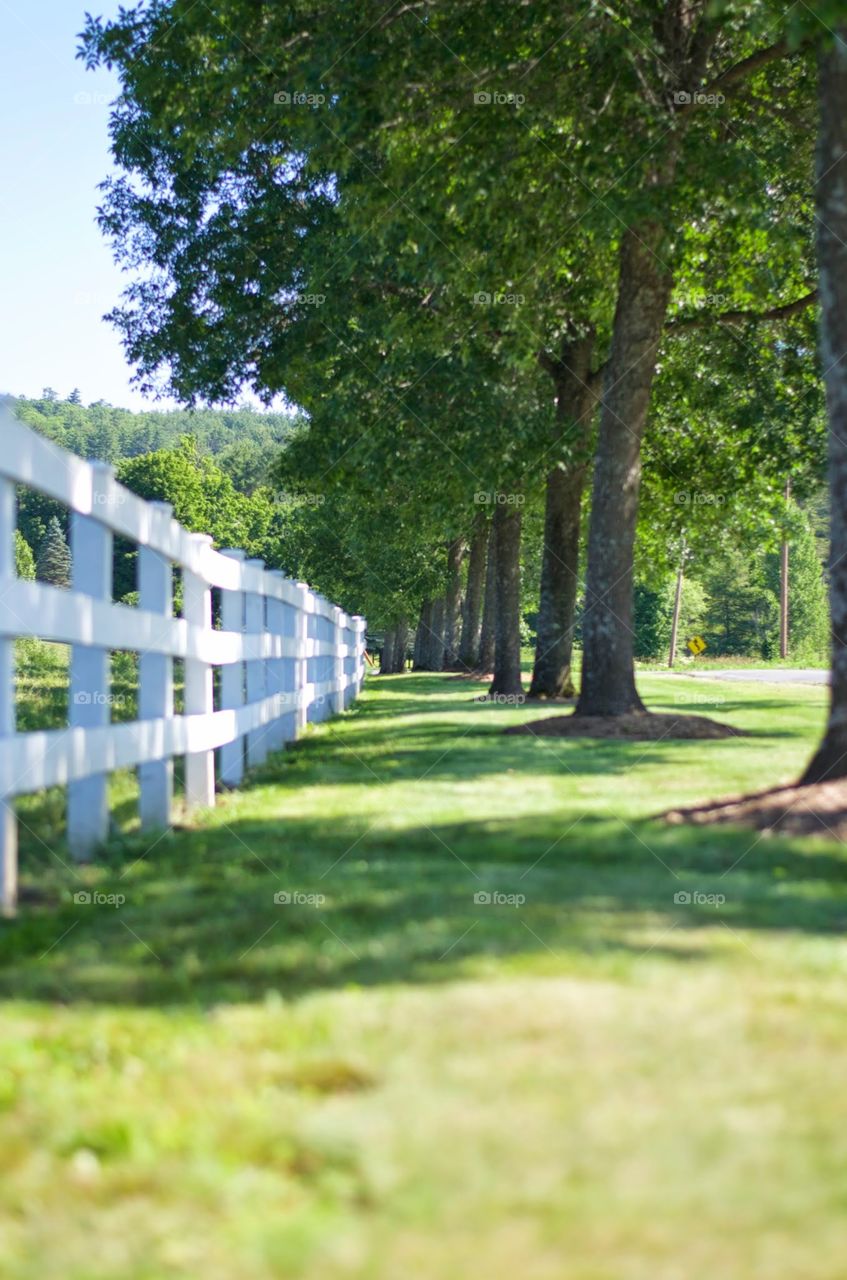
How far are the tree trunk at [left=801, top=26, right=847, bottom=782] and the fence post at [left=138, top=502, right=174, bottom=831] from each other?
3816 mm

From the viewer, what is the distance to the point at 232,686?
1055 cm

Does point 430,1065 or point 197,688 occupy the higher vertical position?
point 197,688

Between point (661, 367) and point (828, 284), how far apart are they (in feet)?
51.1

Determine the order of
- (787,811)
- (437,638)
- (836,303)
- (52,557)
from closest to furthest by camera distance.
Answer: (787,811) < (836,303) < (437,638) < (52,557)

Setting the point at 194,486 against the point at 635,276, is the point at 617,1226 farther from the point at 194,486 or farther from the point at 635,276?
the point at 194,486

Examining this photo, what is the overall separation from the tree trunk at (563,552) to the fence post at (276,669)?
9290 millimetres

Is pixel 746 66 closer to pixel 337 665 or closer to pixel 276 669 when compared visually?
pixel 276 669

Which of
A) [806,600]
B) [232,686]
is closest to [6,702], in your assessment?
[232,686]

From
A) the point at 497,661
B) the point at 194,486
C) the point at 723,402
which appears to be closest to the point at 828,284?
the point at 723,402

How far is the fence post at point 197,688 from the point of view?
29.7ft

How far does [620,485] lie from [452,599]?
3537 cm

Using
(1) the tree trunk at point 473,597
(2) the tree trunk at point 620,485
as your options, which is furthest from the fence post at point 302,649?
(1) the tree trunk at point 473,597

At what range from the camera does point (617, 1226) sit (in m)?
2.67

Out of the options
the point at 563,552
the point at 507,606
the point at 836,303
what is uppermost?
the point at 836,303
